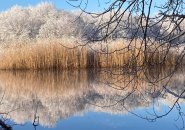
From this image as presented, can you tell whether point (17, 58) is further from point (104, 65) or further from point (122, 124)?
→ point (122, 124)

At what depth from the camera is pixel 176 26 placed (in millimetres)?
3318

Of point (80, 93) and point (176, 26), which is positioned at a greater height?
point (176, 26)

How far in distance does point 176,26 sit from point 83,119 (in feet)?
8.03

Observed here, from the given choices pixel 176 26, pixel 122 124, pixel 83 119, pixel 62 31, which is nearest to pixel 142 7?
pixel 176 26

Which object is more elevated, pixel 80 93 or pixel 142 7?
pixel 142 7

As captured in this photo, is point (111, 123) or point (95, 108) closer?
point (111, 123)

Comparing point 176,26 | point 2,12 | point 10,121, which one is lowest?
point 10,121

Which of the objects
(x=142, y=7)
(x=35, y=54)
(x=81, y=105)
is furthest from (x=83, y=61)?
(x=142, y=7)

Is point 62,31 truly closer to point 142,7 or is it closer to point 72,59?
point 72,59

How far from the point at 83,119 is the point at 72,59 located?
9.45 m

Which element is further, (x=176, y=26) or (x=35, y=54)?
(x=35, y=54)

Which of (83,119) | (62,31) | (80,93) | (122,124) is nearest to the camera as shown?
(122,124)

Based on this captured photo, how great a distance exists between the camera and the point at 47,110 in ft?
20.2

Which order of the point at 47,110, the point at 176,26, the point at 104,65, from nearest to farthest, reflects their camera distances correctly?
the point at 176,26, the point at 47,110, the point at 104,65
